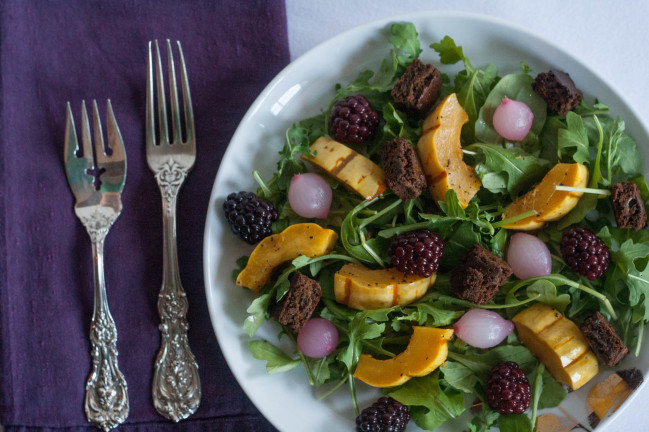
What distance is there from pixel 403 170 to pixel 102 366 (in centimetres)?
109

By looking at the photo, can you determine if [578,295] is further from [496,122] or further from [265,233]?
[265,233]

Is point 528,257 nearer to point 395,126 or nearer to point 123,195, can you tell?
point 395,126

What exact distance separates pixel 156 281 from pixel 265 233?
1.35ft

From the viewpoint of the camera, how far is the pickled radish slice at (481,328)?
57.3 inches

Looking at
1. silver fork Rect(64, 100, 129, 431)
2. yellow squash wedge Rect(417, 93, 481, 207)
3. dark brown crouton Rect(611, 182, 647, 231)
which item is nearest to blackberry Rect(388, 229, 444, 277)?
yellow squash wedge Rect(417, 93, 481, 207)

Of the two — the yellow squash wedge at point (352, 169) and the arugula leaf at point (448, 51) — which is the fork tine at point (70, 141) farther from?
the arugula leaf at point (448, 51)

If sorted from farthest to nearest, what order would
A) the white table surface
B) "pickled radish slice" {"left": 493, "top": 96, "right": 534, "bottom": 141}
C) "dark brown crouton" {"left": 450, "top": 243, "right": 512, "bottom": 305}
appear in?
1. the white table surface
2. "pickled radish slice" {"left": 493, "top": 96, "right": 534, "bottom": 141}
3. "dark brown crouton" {"left": 450, "top": 243, "right": 512, "bottom": 305}

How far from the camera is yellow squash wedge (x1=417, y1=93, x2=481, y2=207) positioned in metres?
1.48

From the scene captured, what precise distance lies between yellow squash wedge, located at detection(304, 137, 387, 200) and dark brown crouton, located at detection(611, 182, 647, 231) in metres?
0.64

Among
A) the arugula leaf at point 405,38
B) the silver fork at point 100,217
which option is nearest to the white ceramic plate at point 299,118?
the arugula leaf at point 405,38

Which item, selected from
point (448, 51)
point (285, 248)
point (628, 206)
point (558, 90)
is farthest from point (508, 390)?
point (448, 51)

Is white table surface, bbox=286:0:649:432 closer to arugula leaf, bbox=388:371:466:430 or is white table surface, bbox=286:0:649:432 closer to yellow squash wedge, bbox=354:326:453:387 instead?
yellow squash wedge, bbox=354:326:453:387

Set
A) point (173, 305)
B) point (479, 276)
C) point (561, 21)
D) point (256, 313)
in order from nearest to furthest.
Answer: point (479, 276), point (256, 313), point (173, 305), point (561, 21)

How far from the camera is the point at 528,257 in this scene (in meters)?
1.49
